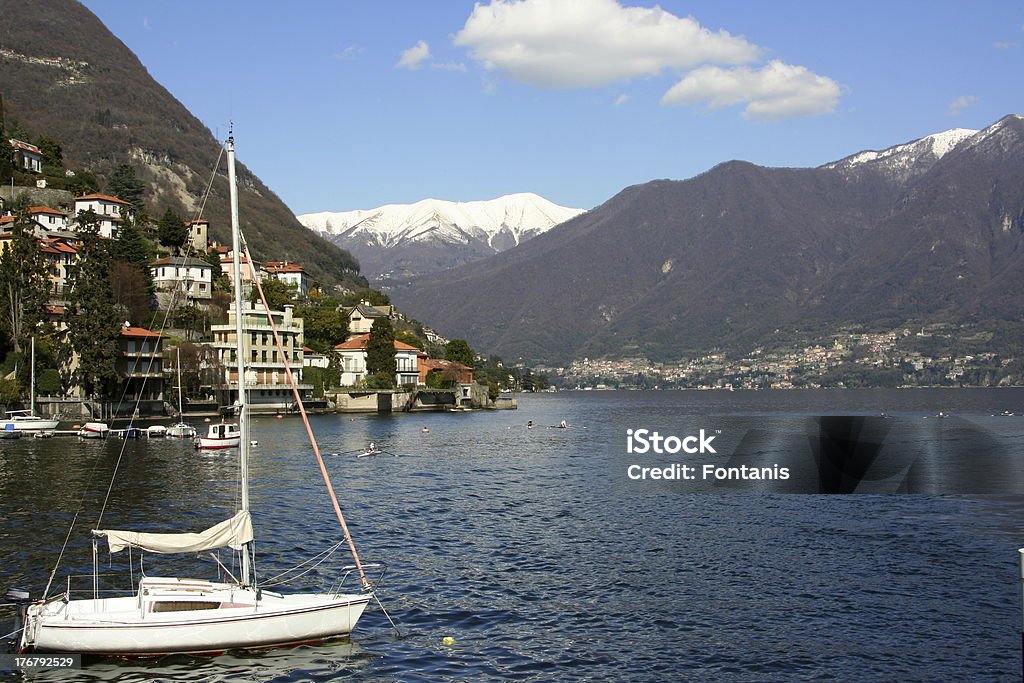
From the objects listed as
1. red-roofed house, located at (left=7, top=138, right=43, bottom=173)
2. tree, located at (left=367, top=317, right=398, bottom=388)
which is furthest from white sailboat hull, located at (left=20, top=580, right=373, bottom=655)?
red-roofed house, located at (left=7, top=138, right=43, bottom=173)

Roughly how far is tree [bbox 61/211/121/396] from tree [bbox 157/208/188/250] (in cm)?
6520

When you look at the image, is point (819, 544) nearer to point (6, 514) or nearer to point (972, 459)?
point (6, 514)

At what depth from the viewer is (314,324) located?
192 metres

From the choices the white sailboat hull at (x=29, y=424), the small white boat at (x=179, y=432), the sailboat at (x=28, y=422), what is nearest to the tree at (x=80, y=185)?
the sailboat at (x=28, y=422)

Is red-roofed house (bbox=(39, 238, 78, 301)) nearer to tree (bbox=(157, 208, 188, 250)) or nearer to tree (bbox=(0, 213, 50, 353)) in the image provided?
tree (bbox=(0, 213, 50, 353))

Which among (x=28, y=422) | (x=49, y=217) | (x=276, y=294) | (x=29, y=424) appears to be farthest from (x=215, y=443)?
(x=276, y=294)

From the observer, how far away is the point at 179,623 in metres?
29.1

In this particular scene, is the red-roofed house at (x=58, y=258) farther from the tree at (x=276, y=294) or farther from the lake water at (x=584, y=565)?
the lake water at (x=584, y=565)

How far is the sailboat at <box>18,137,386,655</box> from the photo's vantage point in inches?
1143

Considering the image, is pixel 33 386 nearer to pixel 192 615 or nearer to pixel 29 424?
pixel 29 424

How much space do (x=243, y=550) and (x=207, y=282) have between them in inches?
5927

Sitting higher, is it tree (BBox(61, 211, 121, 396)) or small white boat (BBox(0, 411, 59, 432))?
tree (BBox(61, 211, 121, 396))

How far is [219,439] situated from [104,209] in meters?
101

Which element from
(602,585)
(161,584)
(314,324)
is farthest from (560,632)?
(314,324)
